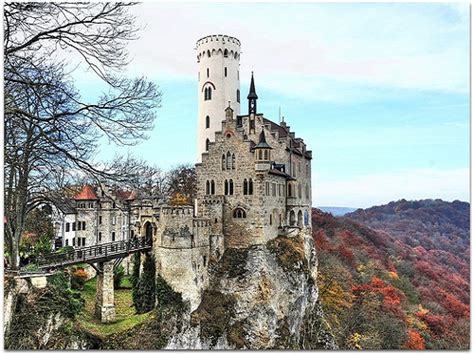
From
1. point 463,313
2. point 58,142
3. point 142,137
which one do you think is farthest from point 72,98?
point 463,313

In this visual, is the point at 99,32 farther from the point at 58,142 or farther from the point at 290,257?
the point at 290,257

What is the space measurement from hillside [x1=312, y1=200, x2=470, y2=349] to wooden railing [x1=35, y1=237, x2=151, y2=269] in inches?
696

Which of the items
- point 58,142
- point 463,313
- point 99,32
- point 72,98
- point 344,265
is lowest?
point 463,313

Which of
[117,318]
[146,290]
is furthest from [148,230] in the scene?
[117,318]

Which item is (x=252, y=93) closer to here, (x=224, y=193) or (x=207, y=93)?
(x=207, y=93)

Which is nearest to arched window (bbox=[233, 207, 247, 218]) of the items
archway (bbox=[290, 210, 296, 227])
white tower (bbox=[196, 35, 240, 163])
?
archway (bbox=[290, 210, 296, 227])

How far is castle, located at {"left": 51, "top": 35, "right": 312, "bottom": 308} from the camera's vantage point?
1054 inches

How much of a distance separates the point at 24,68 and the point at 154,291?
59.2 ft

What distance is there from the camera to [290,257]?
1235 inches

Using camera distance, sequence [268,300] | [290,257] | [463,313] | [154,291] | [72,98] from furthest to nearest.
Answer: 1. [463,313]
2. [290,257]
3. [268,300]
4. [154,291]
5. [72,98]

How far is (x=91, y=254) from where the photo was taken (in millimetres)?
25516

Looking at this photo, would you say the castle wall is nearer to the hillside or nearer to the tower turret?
the tower turret

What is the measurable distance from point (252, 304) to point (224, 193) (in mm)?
7005

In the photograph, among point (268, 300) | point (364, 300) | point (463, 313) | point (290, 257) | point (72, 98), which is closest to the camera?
point (72, 98)
